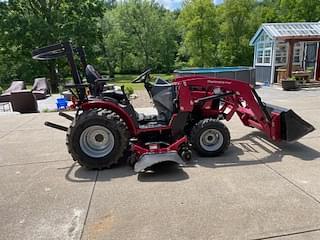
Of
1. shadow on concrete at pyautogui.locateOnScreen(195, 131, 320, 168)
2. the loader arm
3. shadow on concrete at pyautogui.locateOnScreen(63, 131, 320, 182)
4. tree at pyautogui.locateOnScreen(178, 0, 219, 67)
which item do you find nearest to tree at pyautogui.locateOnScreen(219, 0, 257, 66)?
tree at pyautogui.locateOnScreen(178, 0, 219, 67)

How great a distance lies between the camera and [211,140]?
4.58m

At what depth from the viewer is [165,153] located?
4.03 m

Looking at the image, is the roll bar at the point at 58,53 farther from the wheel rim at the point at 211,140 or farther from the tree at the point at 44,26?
the tree at the point at 44,26

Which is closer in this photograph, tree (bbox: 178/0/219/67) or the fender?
the fender

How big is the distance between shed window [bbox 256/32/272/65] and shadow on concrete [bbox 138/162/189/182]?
13404mm

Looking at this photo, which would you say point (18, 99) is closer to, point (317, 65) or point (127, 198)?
point (127, 198)

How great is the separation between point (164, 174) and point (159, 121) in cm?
101

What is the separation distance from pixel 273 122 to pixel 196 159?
1315 mm

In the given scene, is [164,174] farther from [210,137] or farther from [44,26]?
[44,26]

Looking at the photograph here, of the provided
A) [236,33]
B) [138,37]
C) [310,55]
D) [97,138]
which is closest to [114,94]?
[97,138]

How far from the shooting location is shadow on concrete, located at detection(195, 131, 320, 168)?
169 inches

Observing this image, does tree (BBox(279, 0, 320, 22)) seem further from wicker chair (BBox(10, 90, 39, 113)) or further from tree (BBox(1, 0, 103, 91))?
wicker chair (BBox(10, 90, 39, 113))

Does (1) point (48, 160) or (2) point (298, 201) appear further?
(1) point (48, 160)

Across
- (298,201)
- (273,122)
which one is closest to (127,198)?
(298,201)
